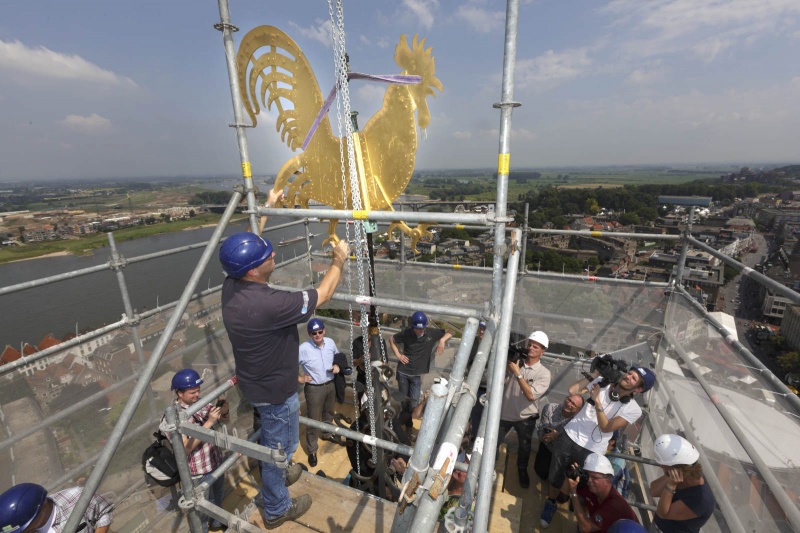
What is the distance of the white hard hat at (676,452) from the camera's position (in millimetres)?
2387

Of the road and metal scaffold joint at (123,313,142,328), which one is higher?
metal scaffold joint at (123,313,142,328)

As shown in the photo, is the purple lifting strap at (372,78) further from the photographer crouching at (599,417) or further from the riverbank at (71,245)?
the riverbank at (71,245)

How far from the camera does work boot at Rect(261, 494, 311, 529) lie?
2572 mm

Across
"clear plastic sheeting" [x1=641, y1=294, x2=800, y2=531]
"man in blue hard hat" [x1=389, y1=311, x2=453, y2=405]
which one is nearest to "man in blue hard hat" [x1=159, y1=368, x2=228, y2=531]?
"man in blue hard hat" [x1=389, y1=311, x2=453, y2=405]

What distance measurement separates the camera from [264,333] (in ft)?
6.85

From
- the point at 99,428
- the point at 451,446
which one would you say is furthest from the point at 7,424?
the point at 451,446

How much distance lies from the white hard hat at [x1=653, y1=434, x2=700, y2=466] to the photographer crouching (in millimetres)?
525

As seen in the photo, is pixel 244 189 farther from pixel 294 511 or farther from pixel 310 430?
pixel 310 430

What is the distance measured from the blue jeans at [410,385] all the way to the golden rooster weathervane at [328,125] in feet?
7.37

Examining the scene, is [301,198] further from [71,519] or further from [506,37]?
[71,519]

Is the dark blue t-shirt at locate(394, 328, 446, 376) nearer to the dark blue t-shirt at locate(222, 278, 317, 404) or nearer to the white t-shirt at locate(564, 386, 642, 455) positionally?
the white t-shirt at locate(564, 386, 642, 455)

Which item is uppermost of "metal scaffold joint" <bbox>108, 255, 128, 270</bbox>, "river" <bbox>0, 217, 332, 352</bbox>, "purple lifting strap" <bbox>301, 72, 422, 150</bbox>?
"purple lifting strap" <bbox>301, 72, 422, 150</bbox>

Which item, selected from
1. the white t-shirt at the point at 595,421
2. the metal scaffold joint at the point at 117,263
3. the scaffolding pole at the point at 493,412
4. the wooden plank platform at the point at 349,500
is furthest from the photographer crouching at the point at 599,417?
the metal scaffold joint at the point at 117,263

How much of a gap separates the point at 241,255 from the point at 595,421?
11.3ft
